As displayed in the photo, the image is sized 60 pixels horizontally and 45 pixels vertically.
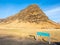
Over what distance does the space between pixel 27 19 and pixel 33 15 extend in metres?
4.96

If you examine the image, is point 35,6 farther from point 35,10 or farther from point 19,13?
point 19,13

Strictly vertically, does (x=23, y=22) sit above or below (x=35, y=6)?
below

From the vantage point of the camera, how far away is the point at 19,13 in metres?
121

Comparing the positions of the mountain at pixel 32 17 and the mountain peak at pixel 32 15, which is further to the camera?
the mountain peak at pixel 32 15

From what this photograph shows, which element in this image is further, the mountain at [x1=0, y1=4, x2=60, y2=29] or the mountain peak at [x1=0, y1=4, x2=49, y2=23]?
the mountain peak at [x1=0, y1=4, x2=49, y2=23]

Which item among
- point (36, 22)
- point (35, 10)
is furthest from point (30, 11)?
point (36, 22)

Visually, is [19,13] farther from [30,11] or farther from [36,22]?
[36,22]

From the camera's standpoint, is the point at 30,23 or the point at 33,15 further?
the point at 33,15

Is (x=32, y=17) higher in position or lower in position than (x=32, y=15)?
lower

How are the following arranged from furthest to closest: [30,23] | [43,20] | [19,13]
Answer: [19,13] < [43,20] < [30,23]

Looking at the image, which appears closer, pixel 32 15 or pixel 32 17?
pixel 32 17

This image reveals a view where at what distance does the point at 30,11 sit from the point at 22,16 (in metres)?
5.61

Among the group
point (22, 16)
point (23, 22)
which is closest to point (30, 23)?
point (23, 22)

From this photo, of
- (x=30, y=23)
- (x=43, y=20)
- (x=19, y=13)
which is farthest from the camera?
(x=19, y=13)
